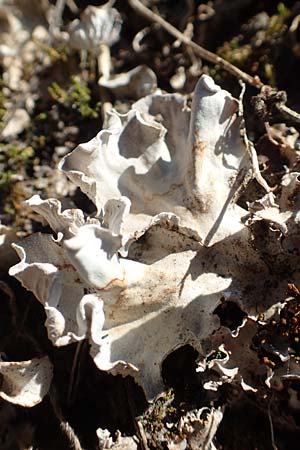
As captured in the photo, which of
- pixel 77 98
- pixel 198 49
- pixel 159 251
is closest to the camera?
pixel 159 251

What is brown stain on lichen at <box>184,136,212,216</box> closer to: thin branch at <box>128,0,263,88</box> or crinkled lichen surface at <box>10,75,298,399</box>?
crinkled lichen surface at <box>10,75,298,399</box>

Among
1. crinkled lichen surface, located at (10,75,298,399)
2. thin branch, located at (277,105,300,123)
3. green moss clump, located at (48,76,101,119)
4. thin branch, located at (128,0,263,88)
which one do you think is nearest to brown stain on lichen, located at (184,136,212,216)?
crinkled lichen surface, located at (10,75,298,399)

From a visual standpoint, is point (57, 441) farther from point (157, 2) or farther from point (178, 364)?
point (157, 2)

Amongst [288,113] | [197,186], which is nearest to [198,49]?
[288,113]

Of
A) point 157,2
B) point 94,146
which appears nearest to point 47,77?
point 157,2

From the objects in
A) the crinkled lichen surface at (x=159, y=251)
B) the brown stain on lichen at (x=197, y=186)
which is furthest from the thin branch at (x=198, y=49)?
the brown stain on lichen at (x=197, y=186)

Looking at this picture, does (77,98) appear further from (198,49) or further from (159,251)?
(159,251)

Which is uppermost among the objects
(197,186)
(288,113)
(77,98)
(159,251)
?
(288,113)
